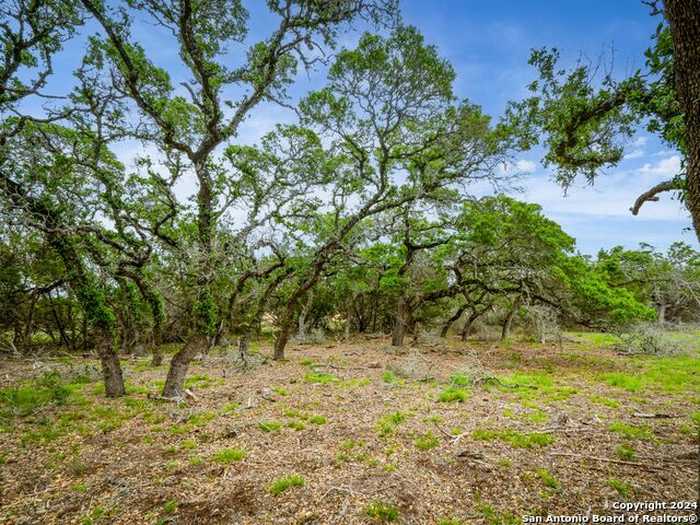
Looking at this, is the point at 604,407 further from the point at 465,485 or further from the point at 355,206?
the point at 355,206

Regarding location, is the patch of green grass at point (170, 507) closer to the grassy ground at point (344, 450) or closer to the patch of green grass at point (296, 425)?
the grassy ground at point (344, 450)

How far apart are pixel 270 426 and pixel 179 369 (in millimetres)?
2959

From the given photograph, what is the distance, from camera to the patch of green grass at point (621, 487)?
323cm

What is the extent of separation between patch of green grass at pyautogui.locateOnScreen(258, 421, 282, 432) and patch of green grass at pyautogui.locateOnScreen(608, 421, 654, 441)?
5342 millimetres

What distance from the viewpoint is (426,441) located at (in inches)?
181

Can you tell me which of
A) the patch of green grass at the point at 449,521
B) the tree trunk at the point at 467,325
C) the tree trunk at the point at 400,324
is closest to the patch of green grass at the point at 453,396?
the patch of green grass at the point at 449,521

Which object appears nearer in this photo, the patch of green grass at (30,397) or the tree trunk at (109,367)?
the patch of green grass at (30,397)

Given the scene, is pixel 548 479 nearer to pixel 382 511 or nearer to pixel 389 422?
pixel 382 511

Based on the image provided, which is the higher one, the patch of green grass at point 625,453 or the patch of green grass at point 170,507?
the patch of green grass at point 625,453

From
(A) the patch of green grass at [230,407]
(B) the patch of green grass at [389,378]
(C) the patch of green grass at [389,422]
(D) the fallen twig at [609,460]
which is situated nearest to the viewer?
(D) the fallen twig at [609,460]

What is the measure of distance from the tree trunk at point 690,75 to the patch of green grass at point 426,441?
12.6ft

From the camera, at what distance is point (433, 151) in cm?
991

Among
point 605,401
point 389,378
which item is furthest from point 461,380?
point 605,401

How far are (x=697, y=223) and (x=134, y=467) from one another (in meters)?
6.60
